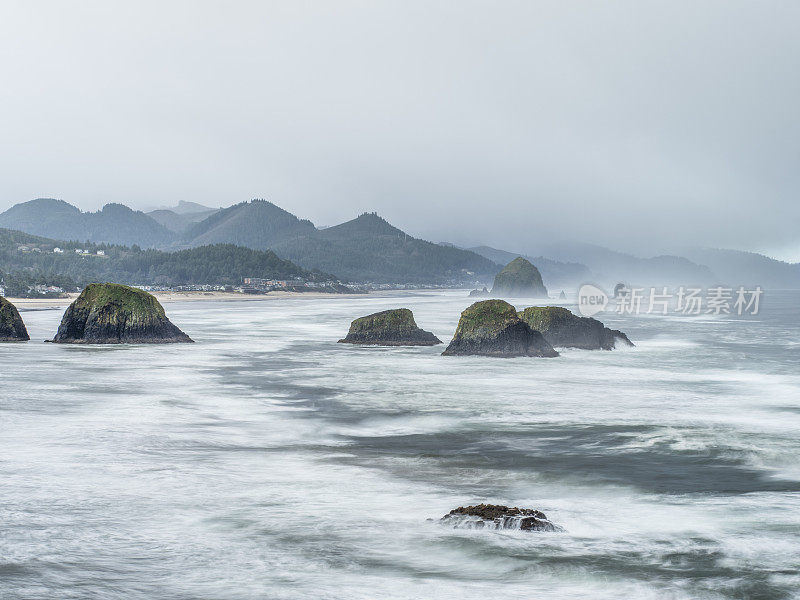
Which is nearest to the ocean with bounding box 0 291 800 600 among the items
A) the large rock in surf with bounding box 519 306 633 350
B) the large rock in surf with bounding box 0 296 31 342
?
the large rock in surf with bounding box 519 306 633 350

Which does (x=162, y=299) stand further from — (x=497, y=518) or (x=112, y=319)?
(x=497, y=518)

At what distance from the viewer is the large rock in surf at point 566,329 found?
47.4 meters

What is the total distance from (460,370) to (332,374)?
599cm

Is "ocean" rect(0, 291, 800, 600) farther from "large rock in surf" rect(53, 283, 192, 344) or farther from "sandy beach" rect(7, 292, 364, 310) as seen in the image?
"sandy beach" rect(7, 292, 364, 310)

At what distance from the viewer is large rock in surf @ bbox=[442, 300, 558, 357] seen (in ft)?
137

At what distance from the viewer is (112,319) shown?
47969 millimetres

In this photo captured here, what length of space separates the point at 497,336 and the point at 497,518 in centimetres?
3009

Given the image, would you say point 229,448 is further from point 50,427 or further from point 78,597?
point 78,597

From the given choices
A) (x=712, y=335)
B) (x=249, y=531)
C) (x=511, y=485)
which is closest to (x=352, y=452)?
(x=511, y=485)

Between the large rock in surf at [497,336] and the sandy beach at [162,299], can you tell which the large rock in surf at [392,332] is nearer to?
the large rock in surf at [497,336]

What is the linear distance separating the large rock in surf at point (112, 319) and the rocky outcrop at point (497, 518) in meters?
38.8

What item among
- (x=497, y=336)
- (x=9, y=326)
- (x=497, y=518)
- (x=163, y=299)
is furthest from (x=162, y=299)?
(x=497, y=518)

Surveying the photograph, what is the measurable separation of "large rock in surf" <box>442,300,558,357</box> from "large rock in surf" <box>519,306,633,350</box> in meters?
4.87

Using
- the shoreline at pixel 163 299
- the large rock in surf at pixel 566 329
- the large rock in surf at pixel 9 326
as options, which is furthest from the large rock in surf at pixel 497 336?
the shoreline at pixel 163 299
